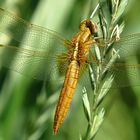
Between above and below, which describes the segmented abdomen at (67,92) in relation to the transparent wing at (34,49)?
below

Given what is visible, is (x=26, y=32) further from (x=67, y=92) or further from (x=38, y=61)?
(x=67, y=92)

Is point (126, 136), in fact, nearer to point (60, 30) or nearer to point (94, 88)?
point (60, 30)

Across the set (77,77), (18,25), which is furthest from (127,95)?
(18,25)

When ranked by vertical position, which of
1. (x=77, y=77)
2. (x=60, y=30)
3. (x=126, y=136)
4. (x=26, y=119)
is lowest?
(x=126, y=136)

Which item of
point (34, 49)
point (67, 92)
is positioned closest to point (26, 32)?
point (34, 49)

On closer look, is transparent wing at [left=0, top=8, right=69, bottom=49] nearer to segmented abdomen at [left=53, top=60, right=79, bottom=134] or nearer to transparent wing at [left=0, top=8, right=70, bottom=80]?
transparent wing at [left=0, top=8, right=70, bottom=80]

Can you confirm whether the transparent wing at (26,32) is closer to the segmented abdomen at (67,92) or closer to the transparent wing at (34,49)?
the transparent wing at (34,49)

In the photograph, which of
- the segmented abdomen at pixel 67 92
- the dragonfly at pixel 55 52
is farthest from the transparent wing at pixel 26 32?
the segmented abdomen at pixel 67 92
